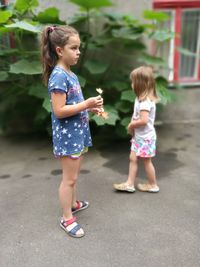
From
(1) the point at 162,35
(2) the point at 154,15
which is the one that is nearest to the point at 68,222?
(1) the point at 162,35

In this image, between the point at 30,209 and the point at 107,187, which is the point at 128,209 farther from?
the point at 30,209

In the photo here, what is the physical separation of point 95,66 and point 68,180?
2262 millimetres

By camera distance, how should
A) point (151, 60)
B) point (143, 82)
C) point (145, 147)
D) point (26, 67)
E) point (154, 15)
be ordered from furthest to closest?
point (151, 60) < point (154, 15) < point (26, 67) < point (145, 147) < point (143, 82)

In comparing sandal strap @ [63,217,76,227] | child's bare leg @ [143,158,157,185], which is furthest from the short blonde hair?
sandal strap @ [63,217,76,227]

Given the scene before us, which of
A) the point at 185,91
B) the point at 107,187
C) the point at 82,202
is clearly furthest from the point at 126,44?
the point at 82,202

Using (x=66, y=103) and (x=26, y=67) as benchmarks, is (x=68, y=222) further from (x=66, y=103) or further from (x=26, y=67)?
(x=26, y=67)

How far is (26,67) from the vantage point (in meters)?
3.75

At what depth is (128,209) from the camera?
9.27 feet

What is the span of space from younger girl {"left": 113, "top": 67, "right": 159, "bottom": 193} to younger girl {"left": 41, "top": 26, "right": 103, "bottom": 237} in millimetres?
582

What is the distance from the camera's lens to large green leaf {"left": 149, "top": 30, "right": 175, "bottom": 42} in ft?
13.9

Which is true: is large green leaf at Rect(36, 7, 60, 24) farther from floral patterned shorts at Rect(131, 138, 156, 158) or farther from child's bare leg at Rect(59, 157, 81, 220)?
child's bare leg at Rect(59, 157, 81, 220)

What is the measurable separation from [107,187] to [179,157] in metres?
1.17

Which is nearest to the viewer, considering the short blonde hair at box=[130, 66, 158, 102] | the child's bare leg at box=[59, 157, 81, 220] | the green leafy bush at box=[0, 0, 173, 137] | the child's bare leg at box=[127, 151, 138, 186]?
the child's bare leg at box=[59, 157, 81, 220]

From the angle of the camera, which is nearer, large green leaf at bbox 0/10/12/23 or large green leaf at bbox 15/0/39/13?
large green leaf at bbox 0/10/12/23
